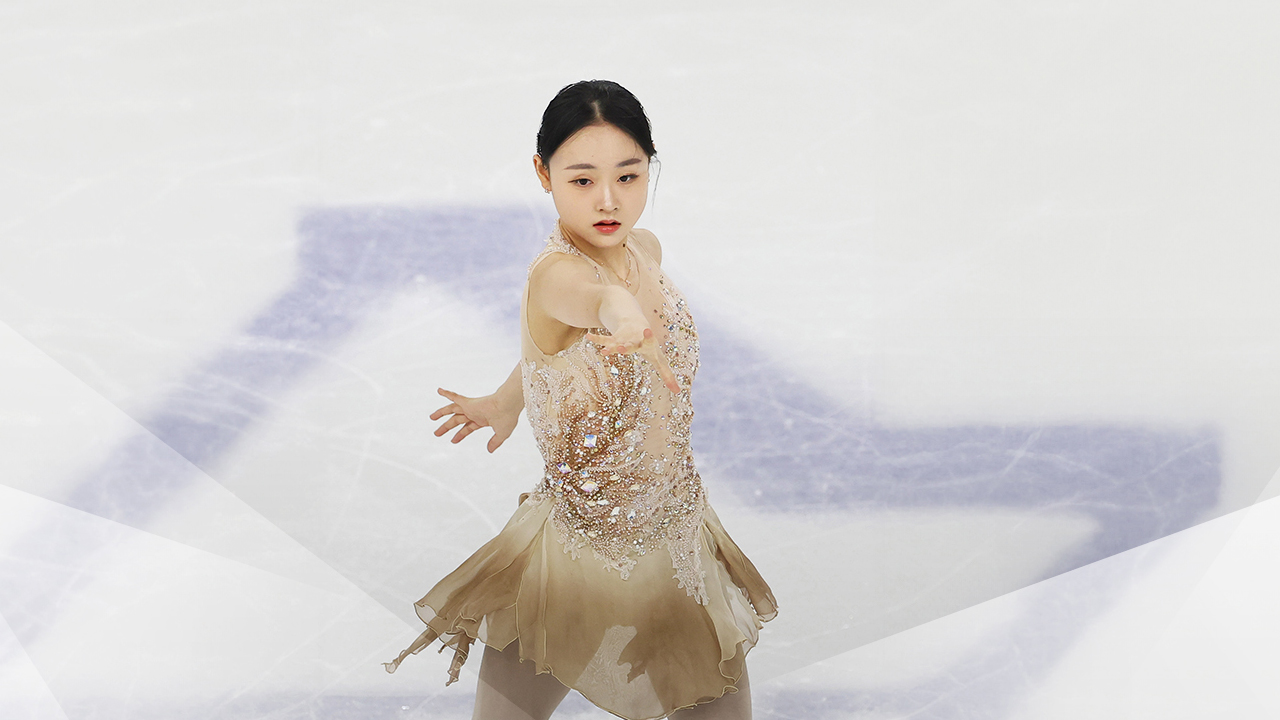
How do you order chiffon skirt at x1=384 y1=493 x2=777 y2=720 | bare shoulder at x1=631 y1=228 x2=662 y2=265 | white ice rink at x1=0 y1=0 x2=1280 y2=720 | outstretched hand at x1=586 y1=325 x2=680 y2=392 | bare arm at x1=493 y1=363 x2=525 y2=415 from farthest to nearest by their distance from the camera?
white ice rink at x1=0 y1=0 x2=1280 y2=720, bare arm at x1=493 y1=363 x2=525 y2=415, bare shoulder at x1=631 y1=228 x2=662 y2=265, chiffon skirt at x1=384 y1=493 x2=777 y2=720, outstretched hand at x1=586 y1=325 x2=680 y2=392

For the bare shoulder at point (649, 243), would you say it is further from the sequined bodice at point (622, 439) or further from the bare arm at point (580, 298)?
the bare arm at point (580, 298)

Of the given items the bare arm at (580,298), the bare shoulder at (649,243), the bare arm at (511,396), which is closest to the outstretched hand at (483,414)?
the bare arm at (511,396)

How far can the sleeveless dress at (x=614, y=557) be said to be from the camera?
204 cm

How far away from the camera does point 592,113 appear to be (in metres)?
2.00

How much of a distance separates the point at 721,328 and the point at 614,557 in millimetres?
2269

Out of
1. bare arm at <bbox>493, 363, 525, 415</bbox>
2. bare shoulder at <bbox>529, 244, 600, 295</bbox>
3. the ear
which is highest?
the ear

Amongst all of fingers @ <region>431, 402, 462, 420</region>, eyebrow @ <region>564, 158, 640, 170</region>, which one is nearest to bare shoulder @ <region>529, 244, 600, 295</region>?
eyebrow @ <region>564, 158, 640, 170</region>

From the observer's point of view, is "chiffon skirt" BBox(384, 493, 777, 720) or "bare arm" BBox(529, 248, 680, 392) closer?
"bare arm" BBox(529, 248, 680, 392)

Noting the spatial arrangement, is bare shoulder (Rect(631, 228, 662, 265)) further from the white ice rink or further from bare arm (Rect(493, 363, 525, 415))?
the white ice rink

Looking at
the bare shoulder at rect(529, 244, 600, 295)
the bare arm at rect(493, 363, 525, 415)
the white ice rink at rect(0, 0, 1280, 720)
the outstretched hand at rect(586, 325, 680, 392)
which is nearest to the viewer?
the outstretched hand at rect(586, 325, 680, 392)

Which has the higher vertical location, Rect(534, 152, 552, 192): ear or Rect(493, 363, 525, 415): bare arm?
Rect(534, 152, 552, 192): ear

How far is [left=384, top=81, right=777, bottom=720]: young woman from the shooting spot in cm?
201

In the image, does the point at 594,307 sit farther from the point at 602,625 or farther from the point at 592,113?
the point at 602,625

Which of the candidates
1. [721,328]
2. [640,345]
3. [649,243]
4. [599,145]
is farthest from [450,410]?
[721,328]
